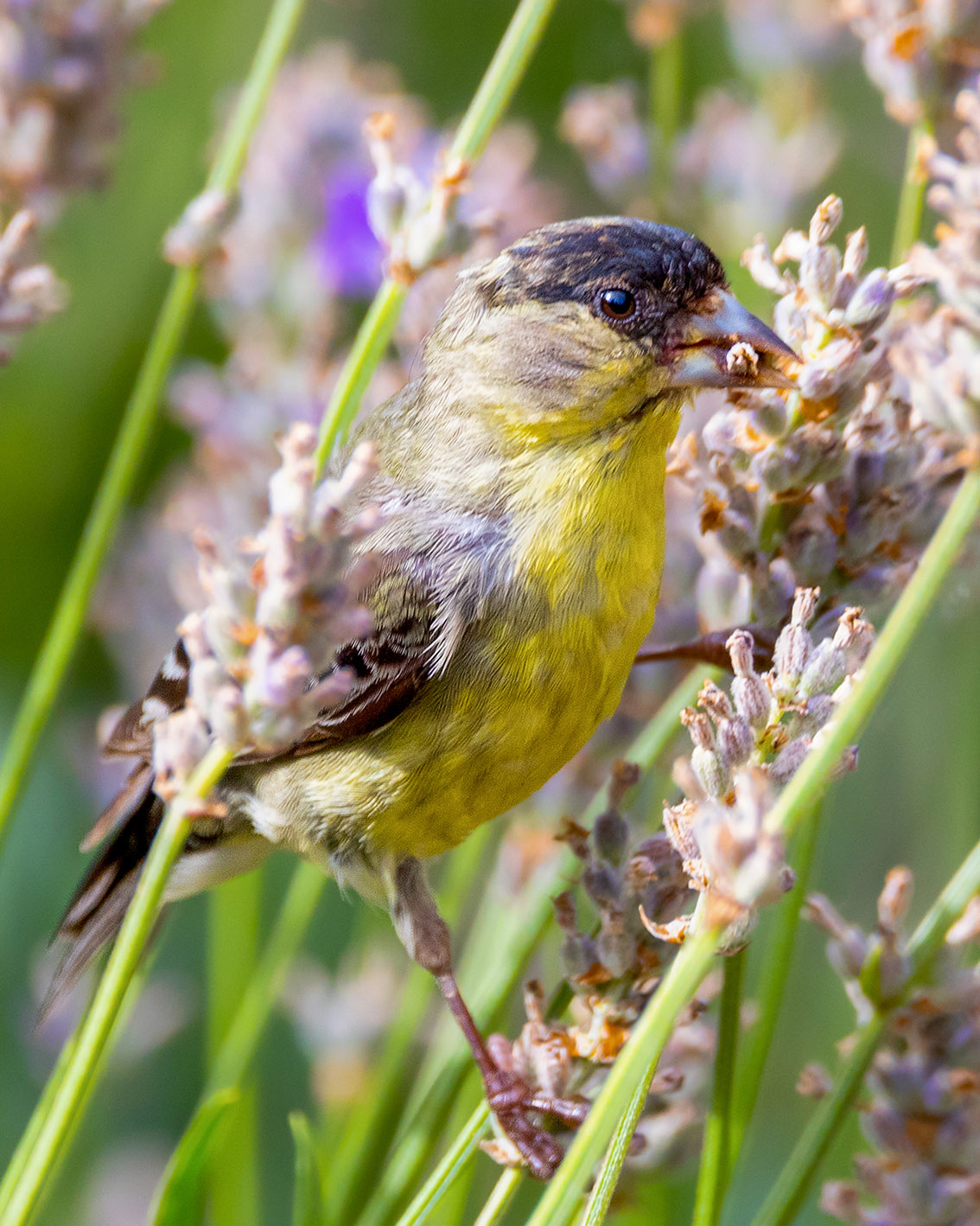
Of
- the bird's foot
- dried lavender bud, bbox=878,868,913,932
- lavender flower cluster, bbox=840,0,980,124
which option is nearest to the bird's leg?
the bird's foot

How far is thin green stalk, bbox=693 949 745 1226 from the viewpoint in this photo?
89 centimetres

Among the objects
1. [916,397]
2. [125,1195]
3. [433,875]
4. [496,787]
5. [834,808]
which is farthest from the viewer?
[433,875]

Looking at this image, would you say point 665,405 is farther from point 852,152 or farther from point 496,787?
point 852,152

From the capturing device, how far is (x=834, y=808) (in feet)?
6.31

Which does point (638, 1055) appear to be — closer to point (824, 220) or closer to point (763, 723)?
point (763, 723)

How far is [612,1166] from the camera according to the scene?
0.76m

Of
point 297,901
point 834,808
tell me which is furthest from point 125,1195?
point 834,808

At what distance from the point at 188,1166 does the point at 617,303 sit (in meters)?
0.76

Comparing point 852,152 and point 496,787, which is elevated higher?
point 852,152

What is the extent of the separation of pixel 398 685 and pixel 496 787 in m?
0.12

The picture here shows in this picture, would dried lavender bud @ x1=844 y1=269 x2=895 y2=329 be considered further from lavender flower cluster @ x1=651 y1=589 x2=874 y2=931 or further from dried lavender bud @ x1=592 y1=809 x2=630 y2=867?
dried lavender bud @ x1=592 y1=809 x2=630 y2=867

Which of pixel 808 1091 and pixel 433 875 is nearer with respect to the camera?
pixel 808 1091

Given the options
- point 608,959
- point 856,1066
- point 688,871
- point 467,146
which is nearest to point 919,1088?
point 856,1066

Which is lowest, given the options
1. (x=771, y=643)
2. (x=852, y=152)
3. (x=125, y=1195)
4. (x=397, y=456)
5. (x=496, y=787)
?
(x=125, y=1195)
